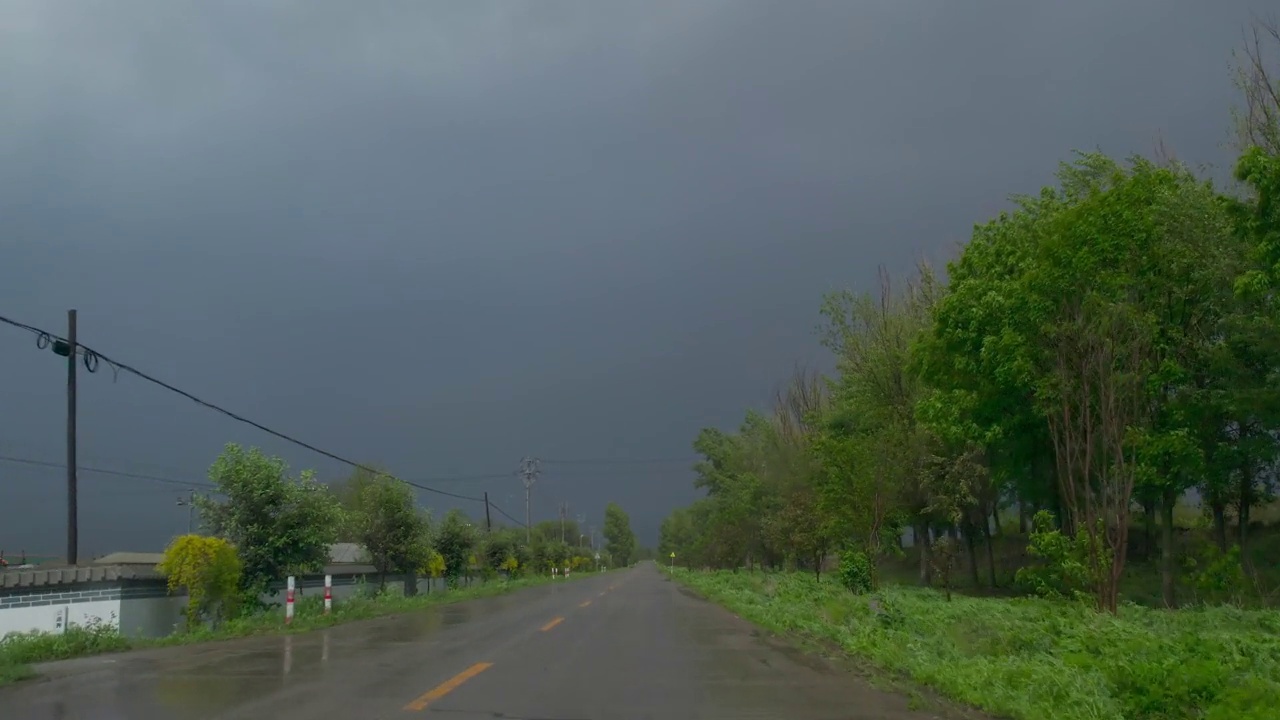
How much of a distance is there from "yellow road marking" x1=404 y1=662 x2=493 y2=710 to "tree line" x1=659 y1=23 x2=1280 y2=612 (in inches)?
402

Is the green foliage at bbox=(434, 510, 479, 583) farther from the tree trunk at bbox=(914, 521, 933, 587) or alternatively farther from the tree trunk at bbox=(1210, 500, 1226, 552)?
the tree trunk at bbox=(1210, 500, 1226, 552)

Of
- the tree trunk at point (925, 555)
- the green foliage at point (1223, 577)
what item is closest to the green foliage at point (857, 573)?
the green foliage at point (1223, 577)

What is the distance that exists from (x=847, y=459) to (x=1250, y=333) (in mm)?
10607

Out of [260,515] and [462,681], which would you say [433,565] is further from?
[462,681]

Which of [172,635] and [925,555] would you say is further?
[925,555]

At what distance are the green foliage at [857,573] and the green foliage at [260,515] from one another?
50.2ft

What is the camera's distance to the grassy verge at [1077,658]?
879cm

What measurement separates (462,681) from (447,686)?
45cm

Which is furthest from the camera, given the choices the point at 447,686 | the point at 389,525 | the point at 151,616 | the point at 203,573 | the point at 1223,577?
the point at 389,525

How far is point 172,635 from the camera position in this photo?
66.5 ft

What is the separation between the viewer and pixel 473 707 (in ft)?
32.6

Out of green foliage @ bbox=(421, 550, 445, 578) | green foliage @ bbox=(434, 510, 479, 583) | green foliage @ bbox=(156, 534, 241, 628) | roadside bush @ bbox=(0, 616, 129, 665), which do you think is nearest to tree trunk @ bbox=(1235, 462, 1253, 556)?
green foliage @ bbox=(156, 534, 241, 628)

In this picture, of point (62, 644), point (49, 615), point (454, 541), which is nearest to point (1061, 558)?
point (62, 644)

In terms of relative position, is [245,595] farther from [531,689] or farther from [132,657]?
[531,689]
